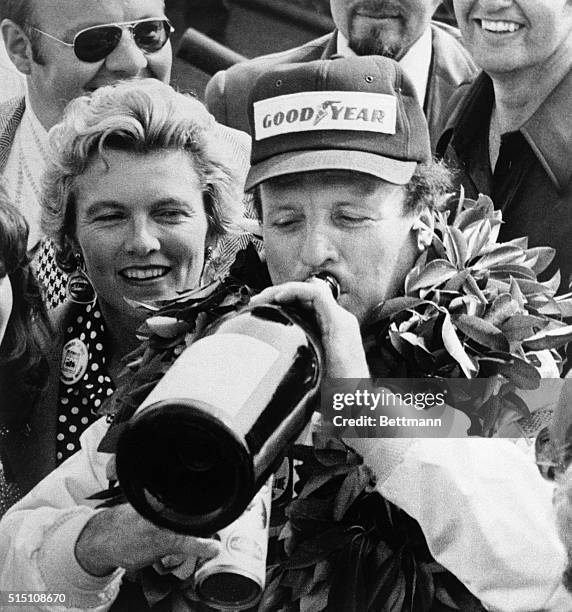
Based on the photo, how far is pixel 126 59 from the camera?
101 inches

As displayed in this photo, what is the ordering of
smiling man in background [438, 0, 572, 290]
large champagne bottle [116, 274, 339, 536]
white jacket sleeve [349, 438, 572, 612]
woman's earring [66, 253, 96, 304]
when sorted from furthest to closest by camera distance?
1. woman's earring [66, 253, 96, 304]
2. smiling man in background [438, 0, 572, 290]
3. white jacket sleeve [349, 438, 572, 612]
4. large champagne bottle [116, 274, 339, 536]

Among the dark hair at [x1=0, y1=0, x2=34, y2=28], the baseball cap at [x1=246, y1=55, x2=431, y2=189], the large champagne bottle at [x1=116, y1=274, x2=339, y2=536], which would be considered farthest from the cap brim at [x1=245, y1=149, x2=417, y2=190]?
the dark hair at [x1=0, y1=0, x2=34, y2=28]

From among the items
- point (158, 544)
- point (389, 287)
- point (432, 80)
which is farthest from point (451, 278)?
Result: point (158, 544)

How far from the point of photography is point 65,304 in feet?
8.56

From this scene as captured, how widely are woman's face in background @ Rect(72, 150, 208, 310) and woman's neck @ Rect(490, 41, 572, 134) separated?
2.32 feet

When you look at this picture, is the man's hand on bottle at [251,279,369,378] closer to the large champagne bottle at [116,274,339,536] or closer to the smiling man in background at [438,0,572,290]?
the large champagne bottle at [116,274,339,536]

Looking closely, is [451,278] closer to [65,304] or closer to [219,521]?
[219,521]

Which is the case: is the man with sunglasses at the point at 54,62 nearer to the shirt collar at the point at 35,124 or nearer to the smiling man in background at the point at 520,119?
the shirt collar at the point at 35,124

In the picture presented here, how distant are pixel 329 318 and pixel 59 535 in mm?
787

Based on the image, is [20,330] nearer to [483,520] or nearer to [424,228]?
[424,228]

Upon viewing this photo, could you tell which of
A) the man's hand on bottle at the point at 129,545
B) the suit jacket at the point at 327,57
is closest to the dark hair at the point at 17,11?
the suit jacket at the point at 327,57

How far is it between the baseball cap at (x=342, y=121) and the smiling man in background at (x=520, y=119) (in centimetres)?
14

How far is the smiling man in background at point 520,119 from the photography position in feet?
8.08

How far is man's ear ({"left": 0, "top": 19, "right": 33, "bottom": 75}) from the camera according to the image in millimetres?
2611
